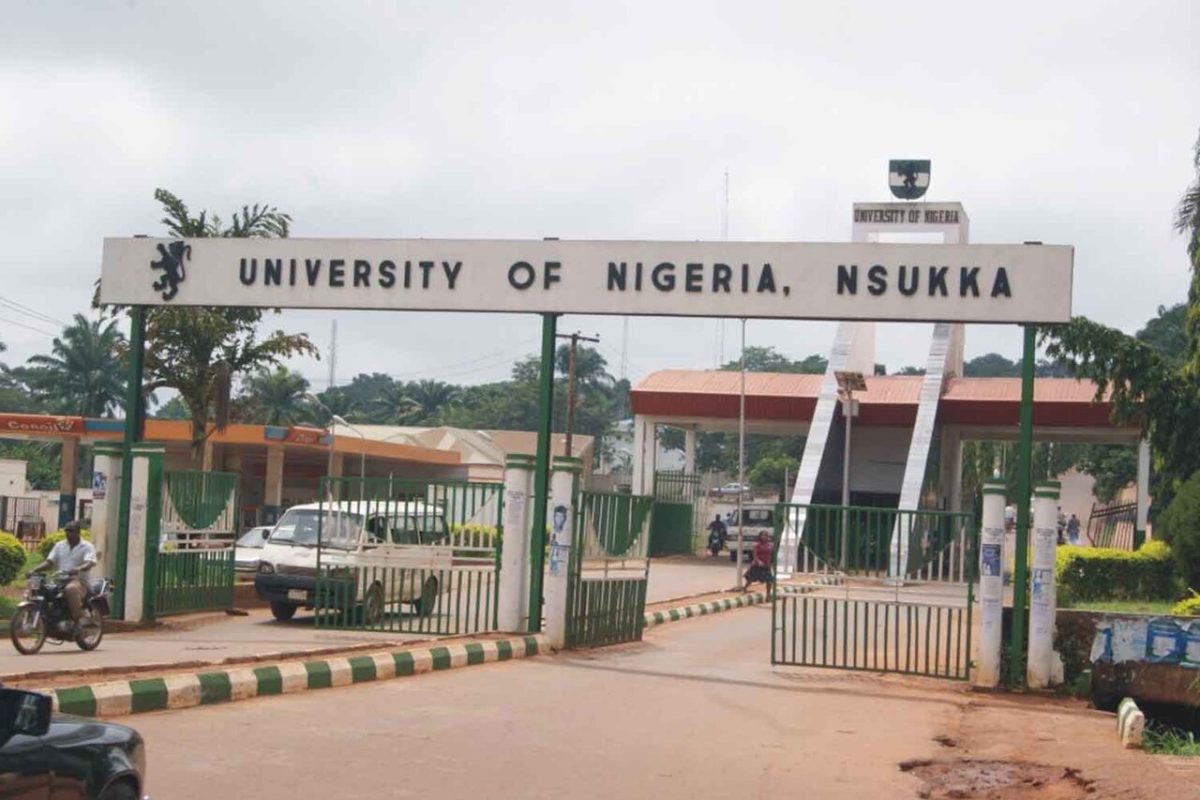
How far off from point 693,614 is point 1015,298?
1138cm

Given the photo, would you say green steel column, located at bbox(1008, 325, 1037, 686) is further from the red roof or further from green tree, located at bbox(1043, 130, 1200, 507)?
the red roof

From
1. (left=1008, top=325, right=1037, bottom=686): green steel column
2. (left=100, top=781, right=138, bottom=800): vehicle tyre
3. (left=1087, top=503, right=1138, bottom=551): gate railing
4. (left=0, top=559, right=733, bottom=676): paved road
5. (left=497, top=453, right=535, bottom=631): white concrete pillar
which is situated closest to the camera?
(left=100, top=781, right=138, bottom=800): vehicle tyre

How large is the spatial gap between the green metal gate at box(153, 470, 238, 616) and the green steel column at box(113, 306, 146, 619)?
37cm

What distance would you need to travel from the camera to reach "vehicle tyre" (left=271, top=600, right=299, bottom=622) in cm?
2017

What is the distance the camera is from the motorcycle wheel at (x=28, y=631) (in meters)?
14.6

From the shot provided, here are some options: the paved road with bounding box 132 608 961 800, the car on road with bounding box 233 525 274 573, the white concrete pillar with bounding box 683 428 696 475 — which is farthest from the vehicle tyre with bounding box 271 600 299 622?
the white concrete pillar with bounding box 683 428 696 475

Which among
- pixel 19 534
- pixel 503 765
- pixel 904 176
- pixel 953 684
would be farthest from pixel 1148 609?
pixel 19 534

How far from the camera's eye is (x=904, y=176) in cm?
4472

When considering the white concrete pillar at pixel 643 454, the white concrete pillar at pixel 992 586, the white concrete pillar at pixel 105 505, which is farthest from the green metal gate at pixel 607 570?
the white concrete pillar at pixel 643 454

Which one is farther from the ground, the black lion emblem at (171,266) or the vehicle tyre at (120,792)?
the black lion emblem at (171,266)

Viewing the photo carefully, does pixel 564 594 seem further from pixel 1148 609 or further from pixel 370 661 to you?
pixel 1148 609

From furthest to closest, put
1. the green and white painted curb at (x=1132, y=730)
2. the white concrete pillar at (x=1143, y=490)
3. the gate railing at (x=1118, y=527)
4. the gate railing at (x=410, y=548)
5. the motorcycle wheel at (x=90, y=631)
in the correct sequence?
1. the gate railing at (x=1118, y=527)
2. the white concrete pillar at (x=1143, y=490)
3. the gate railing at (x=410, y=548)
4. the motorcycle wheel at (x=90, y=631)
5. the green and white painted curb at (x=1132, y=730)

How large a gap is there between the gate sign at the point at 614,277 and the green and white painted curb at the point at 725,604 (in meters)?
2.89

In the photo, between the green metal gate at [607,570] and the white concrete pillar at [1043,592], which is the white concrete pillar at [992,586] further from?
the green metal gate at [607,570]
